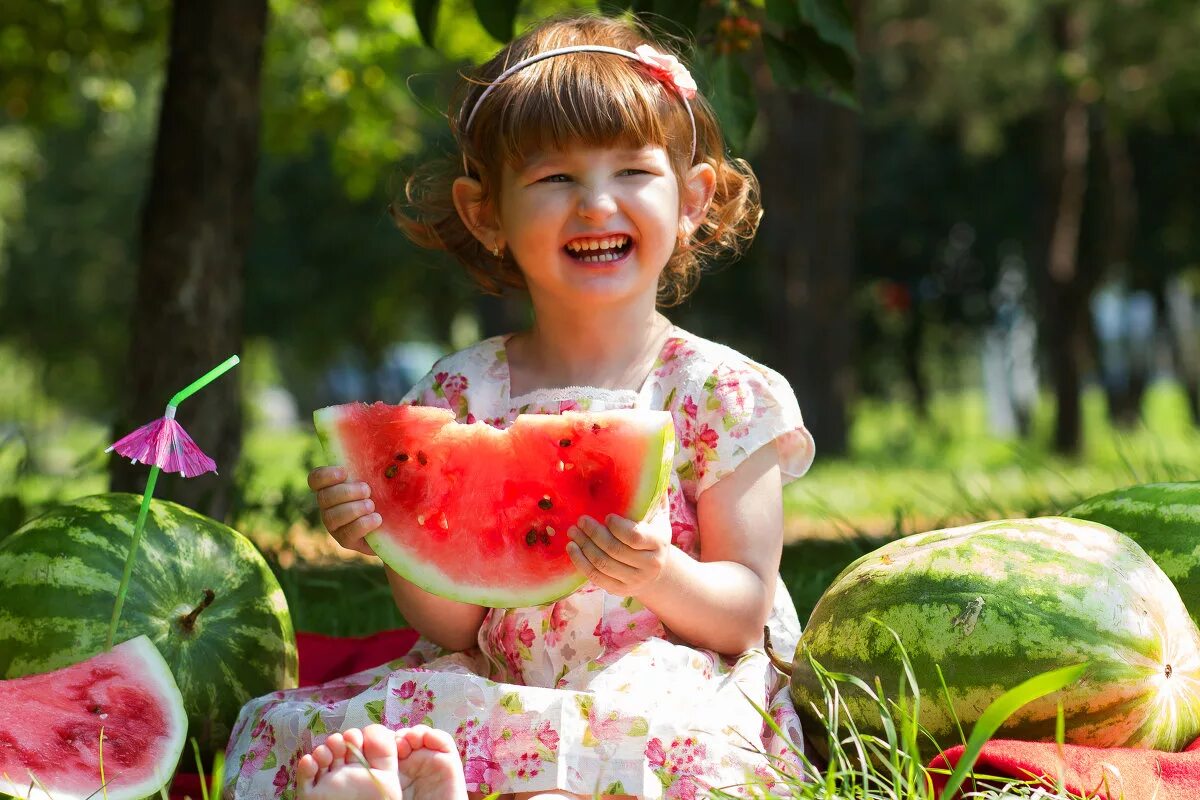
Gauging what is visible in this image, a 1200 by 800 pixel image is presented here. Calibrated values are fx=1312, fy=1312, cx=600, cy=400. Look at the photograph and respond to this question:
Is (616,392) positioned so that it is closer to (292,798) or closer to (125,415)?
(292,798)

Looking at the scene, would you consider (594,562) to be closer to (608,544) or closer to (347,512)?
(608,544)

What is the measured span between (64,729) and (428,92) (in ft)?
63.6

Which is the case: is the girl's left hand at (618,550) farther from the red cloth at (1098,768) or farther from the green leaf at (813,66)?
the green leaf at (813,66)

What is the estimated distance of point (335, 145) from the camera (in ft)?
35.2

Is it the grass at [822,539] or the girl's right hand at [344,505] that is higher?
the girl's right hand at [344,505]

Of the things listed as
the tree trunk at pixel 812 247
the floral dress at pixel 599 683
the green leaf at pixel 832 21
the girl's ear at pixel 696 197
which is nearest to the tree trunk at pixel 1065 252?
the tree trunk at pixel 812 247

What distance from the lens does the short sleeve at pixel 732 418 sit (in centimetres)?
276

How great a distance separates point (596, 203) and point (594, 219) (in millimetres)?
33

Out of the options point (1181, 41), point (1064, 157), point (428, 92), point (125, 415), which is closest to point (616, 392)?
point (125, 415)

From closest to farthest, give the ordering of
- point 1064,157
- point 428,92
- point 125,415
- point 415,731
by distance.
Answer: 1. point 415,731
2. point 125,415
3. point 1064,157
4. point 428,92

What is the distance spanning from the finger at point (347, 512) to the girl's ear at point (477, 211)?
0.86 meters

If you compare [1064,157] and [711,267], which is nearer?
[711,267]

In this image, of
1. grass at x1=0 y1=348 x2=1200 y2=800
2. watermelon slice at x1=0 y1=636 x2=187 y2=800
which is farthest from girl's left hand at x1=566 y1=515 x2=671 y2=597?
watermelon slice at x1=0 y1=636 x2=187 y2=800

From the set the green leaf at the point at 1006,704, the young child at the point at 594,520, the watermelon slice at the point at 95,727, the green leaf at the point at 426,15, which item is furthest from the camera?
the green leaf at the point at 426,15
